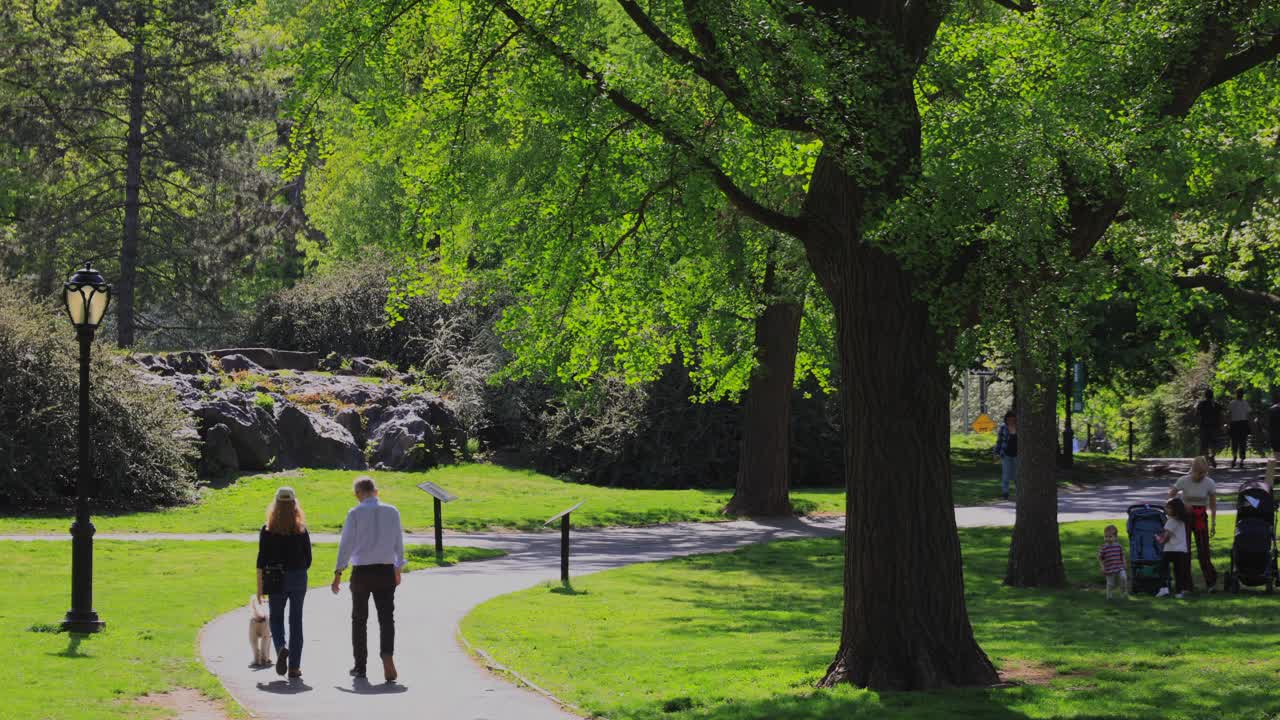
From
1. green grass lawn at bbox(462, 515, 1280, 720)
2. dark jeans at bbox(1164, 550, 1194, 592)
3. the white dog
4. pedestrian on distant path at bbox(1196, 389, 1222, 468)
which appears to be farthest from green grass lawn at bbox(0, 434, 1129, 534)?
dark jeans at bbox(1164, 550, 1194, 592)

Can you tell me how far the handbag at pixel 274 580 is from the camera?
12.6 meters

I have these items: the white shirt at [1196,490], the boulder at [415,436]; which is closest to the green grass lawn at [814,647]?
the white shirt at [1196,490]

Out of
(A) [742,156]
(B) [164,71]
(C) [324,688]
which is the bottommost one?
(C) [324,688]

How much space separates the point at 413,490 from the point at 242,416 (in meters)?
4.00

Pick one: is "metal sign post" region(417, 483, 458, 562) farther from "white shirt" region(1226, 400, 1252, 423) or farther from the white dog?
"white shirt" region(1226, 400, 1252, 423)

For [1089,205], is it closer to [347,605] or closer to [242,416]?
[347,605]

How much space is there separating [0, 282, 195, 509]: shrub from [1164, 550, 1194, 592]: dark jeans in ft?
59.2

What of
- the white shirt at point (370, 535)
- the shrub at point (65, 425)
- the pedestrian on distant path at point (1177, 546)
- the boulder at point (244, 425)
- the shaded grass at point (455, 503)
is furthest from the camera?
the boulder at point (244, 425)

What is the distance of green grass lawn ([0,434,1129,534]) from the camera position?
82.3ft

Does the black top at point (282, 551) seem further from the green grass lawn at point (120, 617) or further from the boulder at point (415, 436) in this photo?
the boulder at point (415, 436)

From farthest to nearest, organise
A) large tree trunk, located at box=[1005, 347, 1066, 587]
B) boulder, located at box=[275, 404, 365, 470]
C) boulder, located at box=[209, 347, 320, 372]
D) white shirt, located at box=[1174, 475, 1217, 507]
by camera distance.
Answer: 1. boulder, located at box=[209, 347, 320, 372]
2. boulder, located at box=[275, 404, 365, 470]
3. large tree trunk, located at box=[1005, 347, 1066, 587]
4. white shirt, located at box=[1174, 475, 1217, 507]

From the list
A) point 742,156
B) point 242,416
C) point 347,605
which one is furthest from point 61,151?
point 742,156

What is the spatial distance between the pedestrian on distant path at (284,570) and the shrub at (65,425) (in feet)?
48.9

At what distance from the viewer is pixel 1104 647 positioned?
45.5 feet
